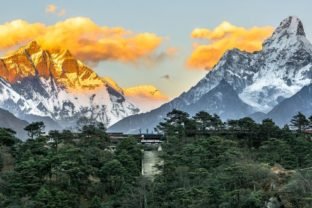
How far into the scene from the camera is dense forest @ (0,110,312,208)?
206ft

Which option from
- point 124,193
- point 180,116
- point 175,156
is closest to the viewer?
point 124,193

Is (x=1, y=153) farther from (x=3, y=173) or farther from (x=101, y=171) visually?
(x=101, y=171)

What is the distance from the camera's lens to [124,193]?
247 feet

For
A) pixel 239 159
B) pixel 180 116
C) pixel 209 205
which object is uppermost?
pixel 180 116

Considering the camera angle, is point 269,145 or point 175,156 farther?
point 269,145

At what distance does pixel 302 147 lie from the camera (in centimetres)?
8569

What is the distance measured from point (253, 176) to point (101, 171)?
77.1ft

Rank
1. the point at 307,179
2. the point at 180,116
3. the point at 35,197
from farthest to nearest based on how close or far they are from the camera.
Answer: the point at 180,116, the point at 35,197, the point at 307,179

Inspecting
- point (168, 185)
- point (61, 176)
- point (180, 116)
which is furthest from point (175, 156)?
point (180, 116)

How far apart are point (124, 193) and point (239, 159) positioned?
1489 centimetres

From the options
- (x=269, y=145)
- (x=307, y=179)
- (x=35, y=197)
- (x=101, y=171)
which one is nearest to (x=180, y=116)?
(x=269, y=145)

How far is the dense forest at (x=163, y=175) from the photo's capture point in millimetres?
62875

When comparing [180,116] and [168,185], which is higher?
[180,116]

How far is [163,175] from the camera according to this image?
3004 inches
